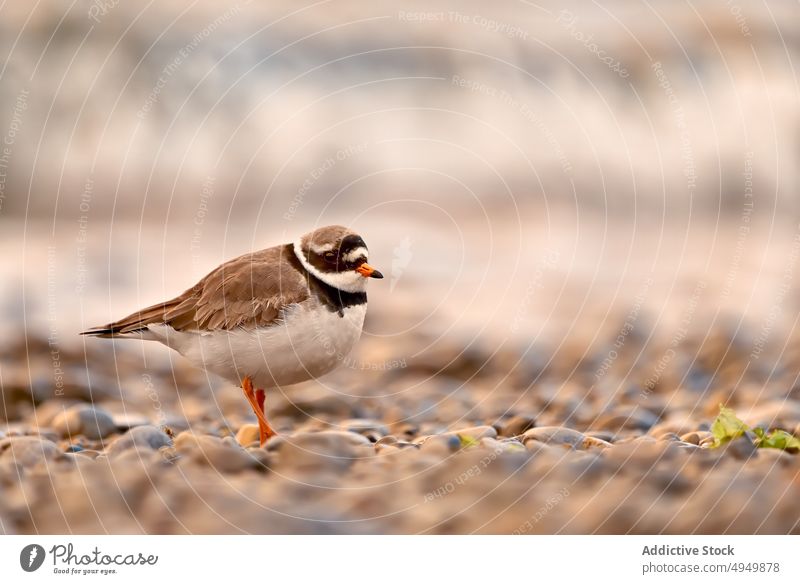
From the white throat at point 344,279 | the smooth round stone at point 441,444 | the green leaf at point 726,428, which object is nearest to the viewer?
the white throat at point 344,279

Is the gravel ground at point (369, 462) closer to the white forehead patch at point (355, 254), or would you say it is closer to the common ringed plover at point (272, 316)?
the common ringed plover at point (272, 316)

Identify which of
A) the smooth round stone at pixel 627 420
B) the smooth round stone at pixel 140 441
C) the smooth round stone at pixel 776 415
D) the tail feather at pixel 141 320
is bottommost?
the smooth round stone at pixel 776 415

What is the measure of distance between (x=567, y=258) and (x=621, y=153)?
87 centimetres

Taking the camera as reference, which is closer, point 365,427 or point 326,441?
point 326,441

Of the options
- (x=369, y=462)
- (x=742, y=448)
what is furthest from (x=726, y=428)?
(x=369, y=462)

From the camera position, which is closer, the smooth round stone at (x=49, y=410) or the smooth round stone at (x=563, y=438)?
the smooth round stone at (x=563, y=438)

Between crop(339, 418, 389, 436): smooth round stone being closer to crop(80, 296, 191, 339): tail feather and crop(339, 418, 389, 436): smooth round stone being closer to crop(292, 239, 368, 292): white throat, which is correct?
crop(292, 239, 368, 292): white throat

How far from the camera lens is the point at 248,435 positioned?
484 centimetres

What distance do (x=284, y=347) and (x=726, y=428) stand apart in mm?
2484

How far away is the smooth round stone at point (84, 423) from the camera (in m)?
4.83

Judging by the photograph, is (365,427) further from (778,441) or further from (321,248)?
(778,441)

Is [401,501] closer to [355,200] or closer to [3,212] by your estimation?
[355,200]

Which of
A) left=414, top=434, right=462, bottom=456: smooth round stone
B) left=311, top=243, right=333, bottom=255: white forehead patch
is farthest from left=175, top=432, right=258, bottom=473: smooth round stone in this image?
left=311, top=243, right=333, bottom=255: white forehead patch

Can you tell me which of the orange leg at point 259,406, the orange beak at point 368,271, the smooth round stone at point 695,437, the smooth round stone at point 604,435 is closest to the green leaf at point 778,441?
the smooth round stone at point 695,437
